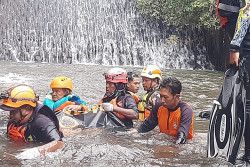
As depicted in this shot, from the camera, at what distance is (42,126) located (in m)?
4.11

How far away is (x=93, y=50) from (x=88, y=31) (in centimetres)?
144

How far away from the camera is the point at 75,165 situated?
3.89 m

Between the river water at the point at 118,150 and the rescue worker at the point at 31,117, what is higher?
the rescue worker at the point at 31,117

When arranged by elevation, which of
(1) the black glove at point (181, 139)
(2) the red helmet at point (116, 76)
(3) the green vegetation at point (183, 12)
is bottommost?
(1) the black glove at point (181, 139)

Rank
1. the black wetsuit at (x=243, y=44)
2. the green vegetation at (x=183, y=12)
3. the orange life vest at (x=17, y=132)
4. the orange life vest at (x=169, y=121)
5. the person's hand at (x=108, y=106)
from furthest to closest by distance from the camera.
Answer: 1. the green vegetation at (x=183, y=12)
2. the person's hand at (x=108, y=106)
3. the orange life vest at (x=169, y=121)
4. the orange life vest at (x=17, y=132)
5. the black wetsuit at (x=243, y=44)

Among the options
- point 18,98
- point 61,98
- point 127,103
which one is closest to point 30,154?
point 18,98

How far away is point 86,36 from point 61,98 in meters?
12.9

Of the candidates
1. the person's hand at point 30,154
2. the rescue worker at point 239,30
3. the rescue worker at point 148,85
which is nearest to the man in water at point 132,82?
the rescue worker at point 148,85

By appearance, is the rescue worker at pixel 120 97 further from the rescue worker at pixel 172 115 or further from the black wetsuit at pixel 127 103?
the rescue worker at pixel 172 115

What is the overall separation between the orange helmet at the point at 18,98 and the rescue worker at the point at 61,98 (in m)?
1.45

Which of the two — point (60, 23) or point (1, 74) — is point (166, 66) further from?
point (1, 74)

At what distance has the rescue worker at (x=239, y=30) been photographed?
12.1 feet

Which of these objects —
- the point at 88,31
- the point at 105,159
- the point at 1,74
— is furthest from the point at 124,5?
the point at 105,159

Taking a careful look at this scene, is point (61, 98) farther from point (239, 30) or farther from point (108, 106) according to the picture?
point (239, 30)
